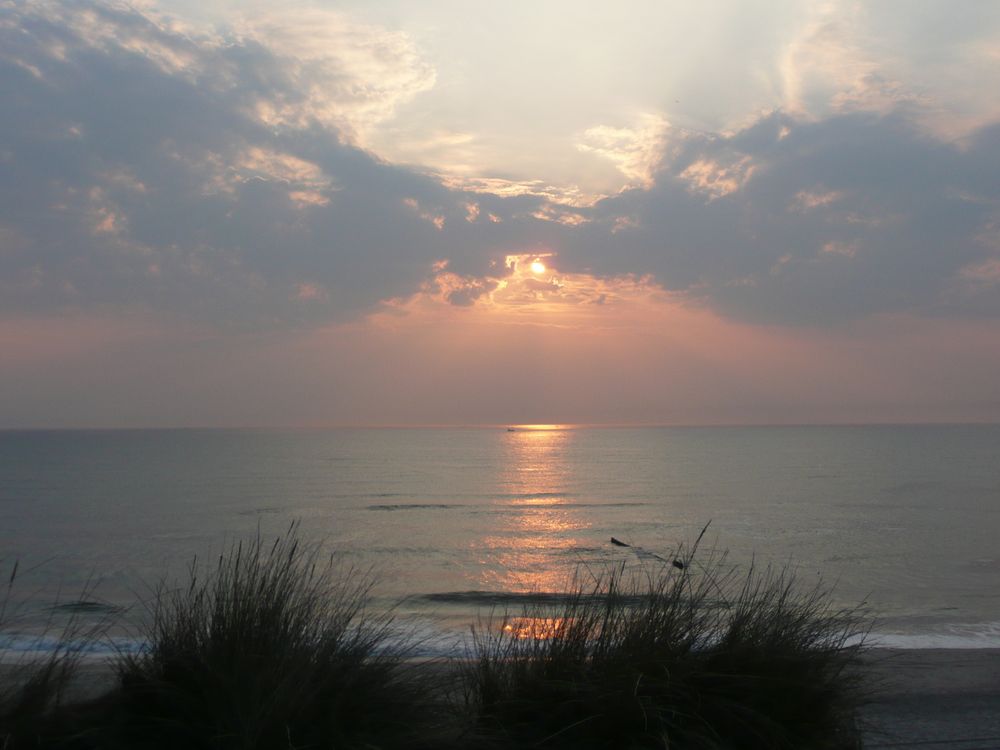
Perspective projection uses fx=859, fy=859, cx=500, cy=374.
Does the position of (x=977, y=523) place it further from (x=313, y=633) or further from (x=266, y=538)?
(x=313, y=633)

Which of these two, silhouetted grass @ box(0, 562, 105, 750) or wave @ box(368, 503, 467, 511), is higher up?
silhouetted grass @ box(0, 562, 105, 750)

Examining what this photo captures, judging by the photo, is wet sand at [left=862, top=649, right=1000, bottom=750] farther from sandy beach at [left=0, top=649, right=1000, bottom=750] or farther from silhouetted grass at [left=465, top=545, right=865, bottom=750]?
silhouetted grass at [left=465, top=545, right=865, bottom=750]

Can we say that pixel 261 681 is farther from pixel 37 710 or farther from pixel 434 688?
pixel 37 710

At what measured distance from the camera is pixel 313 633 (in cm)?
438

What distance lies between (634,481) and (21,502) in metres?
39.7

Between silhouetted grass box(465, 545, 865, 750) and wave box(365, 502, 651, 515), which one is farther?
wave box(365, 502, 651, 515)

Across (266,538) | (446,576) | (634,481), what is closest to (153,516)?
(266,538)

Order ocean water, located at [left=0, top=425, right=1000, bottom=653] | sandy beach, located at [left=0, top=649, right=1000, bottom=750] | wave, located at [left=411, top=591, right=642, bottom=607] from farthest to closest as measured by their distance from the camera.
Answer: ocean water, located at [left=0, top=425, right=1000, bottom=653] → wave, located at [left=411, top=591, right=642, bottom=607] → sandy beach, located at [left=0, top=649, right=1000, bottom=750]

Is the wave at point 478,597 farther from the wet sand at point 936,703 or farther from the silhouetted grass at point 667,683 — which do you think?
the silhouetted grass at point 667,683

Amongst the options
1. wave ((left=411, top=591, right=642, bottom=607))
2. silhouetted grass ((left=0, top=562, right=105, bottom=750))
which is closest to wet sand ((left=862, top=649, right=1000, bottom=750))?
silhouetted grass ((left=0, top=562, right=105, bottom=750))

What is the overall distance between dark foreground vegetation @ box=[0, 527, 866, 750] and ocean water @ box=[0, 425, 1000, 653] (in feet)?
4.47

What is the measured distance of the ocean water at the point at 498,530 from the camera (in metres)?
19.5

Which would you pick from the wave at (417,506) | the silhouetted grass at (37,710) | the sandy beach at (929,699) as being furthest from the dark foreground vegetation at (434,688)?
the wave at (417,506)

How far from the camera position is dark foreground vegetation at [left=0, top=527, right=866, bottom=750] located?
12.8ft
